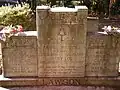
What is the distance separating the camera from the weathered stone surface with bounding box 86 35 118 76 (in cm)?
586

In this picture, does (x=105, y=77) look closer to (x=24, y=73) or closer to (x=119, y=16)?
(x=24, y=73)

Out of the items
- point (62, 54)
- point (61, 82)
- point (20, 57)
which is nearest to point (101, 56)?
point (62, 54)

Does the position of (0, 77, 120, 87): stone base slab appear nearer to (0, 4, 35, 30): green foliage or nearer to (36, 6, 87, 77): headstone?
(36, 6, 87, 77): headstone

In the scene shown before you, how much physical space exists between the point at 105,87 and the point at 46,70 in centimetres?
145

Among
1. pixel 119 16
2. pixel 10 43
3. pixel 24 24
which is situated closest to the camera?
pixel 10 43

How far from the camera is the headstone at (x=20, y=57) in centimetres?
582

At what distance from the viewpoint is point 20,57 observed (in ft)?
19.5

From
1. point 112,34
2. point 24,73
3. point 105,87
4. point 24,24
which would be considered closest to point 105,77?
point 105,87

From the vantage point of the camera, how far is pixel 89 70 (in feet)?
20.0

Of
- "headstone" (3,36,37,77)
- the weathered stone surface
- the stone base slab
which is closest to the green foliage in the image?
"headstone" (3,36,37,77)

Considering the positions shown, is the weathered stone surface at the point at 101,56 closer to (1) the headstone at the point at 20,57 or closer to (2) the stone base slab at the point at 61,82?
(2) the stone base slab at the point at 61,82

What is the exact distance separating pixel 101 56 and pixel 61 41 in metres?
1.00

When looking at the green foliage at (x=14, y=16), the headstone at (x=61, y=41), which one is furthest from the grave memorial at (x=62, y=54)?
the green foliage at (x=14, y=16)

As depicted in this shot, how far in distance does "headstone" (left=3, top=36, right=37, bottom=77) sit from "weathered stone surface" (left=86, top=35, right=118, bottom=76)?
125cm
